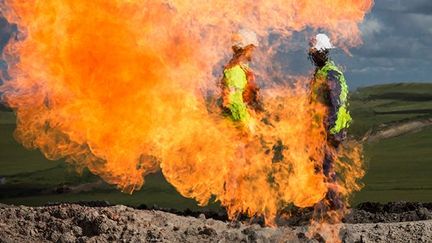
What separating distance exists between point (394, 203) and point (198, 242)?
6.69 metres

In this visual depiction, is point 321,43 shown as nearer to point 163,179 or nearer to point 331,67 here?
point 331,67

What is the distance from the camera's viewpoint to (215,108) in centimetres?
1358

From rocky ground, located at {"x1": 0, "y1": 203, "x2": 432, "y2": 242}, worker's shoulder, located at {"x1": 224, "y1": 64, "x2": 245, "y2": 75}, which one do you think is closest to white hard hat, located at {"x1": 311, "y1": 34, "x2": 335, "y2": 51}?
worker's shoulder, located at {"x1": 224, "y1": 64, "x2": 245, "y2": 75}

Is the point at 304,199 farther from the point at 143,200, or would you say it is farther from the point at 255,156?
the point at 143,200

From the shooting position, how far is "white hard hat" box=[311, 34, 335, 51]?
13.1 m

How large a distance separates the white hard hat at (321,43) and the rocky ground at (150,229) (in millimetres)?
3169

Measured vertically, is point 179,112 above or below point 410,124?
below

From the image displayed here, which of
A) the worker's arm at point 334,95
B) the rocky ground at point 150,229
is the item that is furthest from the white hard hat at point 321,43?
the rocky ground at point 150,229

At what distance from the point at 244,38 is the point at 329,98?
1.90m

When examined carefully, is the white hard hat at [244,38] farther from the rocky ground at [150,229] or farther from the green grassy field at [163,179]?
the green grassy field at [163,179]

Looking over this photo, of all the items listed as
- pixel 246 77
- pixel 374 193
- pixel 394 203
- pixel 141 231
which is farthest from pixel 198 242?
pixel 374 193

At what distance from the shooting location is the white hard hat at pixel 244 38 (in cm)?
1330

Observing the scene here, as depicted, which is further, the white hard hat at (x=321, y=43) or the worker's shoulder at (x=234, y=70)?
the worker's shoulder at (x=234, y=70)

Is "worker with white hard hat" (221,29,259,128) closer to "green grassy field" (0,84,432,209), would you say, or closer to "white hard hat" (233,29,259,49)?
"white hard hat" (233,29,259,49)
